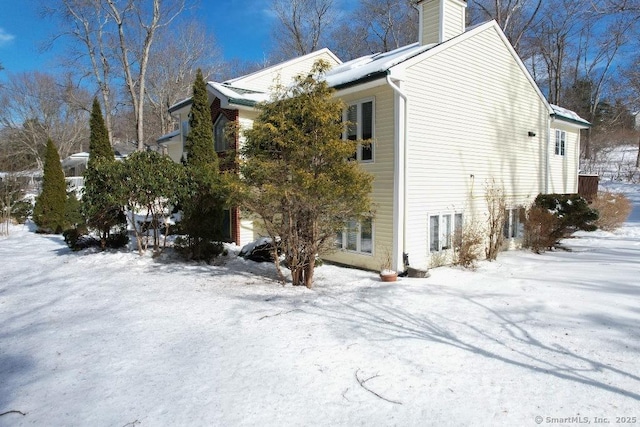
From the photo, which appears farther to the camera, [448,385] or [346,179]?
[346,179]

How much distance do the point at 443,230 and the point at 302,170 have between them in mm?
4885

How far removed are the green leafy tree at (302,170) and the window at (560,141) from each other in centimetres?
1065

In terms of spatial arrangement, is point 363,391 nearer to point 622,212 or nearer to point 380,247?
point 380,247

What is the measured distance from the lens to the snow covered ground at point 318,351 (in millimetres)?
3293

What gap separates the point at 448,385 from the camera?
3.65 meters

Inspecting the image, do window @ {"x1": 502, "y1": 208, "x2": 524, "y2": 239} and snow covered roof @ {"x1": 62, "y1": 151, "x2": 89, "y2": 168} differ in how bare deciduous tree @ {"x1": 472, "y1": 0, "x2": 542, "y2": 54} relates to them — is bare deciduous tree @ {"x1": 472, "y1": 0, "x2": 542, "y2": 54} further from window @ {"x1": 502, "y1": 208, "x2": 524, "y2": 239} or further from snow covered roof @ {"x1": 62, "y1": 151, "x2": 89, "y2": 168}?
snow covered roof @ {"x1": 62, "y1": 151, "x2": 89, "y2": 168}

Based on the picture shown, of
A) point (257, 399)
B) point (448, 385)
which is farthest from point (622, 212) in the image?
point (257, 399)

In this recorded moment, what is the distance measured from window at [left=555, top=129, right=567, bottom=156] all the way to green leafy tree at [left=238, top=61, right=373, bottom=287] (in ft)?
34.9

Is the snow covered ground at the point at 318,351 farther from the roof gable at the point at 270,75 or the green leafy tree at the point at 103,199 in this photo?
the roof gable at the point at 270,75

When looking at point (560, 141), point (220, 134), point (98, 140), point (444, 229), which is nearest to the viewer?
point (444, 229)

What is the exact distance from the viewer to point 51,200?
15219 mm

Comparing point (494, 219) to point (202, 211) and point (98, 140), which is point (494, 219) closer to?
point (202, 211)

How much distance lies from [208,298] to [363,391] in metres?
3.74

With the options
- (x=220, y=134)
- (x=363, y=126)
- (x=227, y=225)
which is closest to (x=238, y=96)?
(x=220, y=134)
